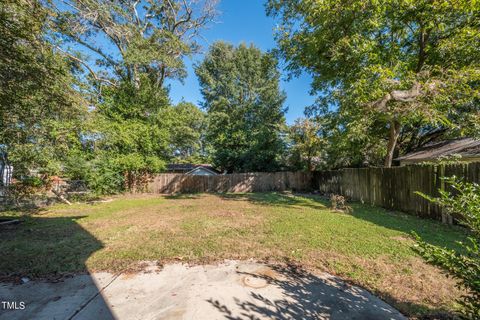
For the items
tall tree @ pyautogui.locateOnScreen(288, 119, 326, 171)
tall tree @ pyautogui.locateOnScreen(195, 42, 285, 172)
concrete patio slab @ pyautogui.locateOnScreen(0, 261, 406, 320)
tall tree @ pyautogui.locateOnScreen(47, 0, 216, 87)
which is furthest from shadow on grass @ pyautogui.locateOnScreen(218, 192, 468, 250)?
tall tree @ pyautogui.locateOnScreen(47, 0, 216, 87)

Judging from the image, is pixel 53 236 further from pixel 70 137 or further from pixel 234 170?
pixel 234 170

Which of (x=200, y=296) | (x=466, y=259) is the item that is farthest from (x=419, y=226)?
(x=200, y=296)

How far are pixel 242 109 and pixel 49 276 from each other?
17326 mm

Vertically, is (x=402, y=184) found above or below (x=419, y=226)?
above

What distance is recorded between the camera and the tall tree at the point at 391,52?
7.15 metres

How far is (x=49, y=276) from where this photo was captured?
310cm

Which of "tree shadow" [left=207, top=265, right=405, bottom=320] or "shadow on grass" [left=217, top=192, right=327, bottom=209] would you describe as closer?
"tree shadow" [left=207, top=265, right=405, bottom=320]

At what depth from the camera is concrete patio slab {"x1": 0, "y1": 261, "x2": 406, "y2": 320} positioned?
7.39 feet

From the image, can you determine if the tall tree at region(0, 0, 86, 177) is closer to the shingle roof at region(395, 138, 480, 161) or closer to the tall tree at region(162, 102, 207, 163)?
the tall tree at region(162, 102, 207, 163)

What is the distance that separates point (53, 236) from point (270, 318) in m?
5.14

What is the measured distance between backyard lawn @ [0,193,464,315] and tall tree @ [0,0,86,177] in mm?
2625

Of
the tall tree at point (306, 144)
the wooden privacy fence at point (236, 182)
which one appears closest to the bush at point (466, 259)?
the tall tree at point (306, 144)

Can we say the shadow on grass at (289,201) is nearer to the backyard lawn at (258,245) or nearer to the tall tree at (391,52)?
the backyard lawn at (258,245)

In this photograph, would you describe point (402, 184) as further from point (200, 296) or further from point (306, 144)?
point (306, 144)
